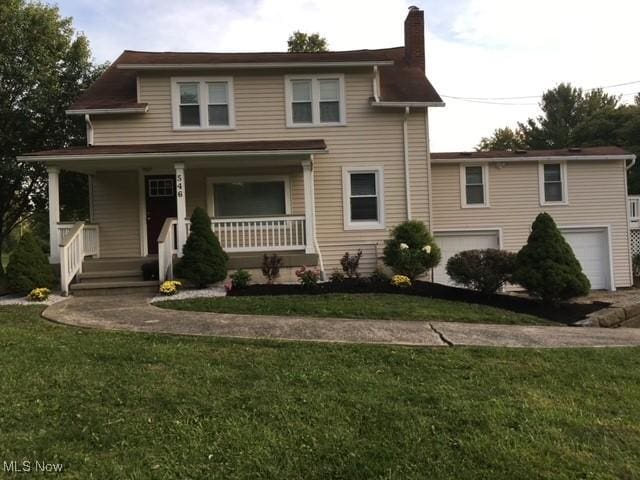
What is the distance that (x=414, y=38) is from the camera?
1586cm

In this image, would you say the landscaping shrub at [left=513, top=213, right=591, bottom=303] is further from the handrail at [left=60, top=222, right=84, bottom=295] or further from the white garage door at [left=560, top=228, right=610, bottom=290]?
the handrail at [left=60, top=222, right=84, bottom=295]

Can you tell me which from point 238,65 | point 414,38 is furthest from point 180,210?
point 414,38

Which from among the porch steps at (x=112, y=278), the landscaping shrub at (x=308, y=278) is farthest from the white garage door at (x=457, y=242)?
the porch steps at (x=112, y=278)

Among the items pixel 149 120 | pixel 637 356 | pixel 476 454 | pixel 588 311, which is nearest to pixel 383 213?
pixel 588 311

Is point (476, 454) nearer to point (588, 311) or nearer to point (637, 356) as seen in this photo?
point (637, 356)

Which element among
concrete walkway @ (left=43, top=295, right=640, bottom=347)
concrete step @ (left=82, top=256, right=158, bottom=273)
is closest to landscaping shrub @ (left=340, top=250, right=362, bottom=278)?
concrete walkway @ (left=43, top=295, right=640, bottom=347)

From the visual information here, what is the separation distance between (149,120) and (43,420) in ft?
34.6

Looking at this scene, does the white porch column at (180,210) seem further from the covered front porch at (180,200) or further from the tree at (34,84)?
the tree at (34,84)

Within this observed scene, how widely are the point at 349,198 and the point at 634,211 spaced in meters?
10.6

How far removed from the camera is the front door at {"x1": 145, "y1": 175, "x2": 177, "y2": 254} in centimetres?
1329

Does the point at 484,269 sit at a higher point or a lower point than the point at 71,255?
lower

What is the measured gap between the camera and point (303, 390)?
4406mm

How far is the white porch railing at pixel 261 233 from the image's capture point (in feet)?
38.6

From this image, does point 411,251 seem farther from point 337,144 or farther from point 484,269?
point 337,144
